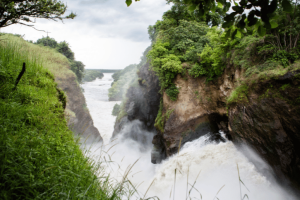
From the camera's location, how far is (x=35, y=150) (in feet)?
5.20

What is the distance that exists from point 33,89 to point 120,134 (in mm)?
16810

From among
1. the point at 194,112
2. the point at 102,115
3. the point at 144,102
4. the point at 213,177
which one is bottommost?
the point at 102,115

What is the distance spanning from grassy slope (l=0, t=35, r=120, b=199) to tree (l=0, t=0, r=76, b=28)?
0.71 metres

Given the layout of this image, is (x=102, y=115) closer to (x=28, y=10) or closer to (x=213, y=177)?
(x=213, y=177)

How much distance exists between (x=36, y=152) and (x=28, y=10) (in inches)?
Result: 144

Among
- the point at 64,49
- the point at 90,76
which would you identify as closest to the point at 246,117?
the point at 64,49

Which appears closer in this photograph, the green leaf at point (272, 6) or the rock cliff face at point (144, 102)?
the green leaf at point (272, 6)

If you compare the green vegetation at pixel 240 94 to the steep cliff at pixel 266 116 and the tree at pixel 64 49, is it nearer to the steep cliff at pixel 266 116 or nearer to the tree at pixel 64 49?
the steep cliff at pixel 266 116

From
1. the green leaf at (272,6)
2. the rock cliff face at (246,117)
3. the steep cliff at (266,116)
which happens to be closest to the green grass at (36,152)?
the green leaf at (272,6)

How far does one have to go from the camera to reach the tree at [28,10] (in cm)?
298

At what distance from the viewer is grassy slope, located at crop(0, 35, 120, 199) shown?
1.31m

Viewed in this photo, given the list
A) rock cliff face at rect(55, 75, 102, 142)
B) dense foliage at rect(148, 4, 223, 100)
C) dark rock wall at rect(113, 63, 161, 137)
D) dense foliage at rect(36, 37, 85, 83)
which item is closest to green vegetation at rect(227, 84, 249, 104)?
dense foliage at rect(148, 4, 223, 100)

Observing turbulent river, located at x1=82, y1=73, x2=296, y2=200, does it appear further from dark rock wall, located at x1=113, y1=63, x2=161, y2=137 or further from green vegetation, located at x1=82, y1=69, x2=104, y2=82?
green vegetation, located at x1=82, y1=69, x2=104, y2=82

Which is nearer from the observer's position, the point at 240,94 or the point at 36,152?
the point at 36,152
